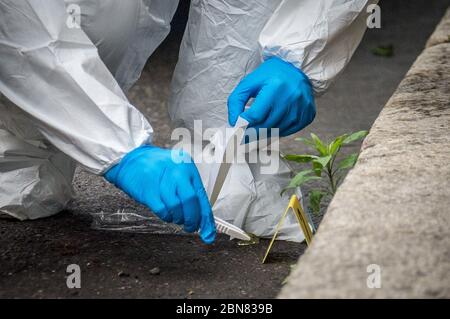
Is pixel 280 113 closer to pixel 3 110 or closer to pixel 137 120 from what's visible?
pixel 137 120

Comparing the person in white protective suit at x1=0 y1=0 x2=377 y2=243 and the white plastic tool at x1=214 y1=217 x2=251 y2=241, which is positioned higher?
the person in white protective suit at x1=0 y1=0 x2=377 y2=243

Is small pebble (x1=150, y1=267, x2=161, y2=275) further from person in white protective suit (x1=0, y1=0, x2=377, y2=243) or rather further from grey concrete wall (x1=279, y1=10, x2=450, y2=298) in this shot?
grey concrete wall (x1=279, y1=10, x2=450, y2=298)

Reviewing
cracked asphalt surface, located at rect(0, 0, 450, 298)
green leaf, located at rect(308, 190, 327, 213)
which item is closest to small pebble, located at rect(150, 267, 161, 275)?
cracked asphalt surface, located at rect(0, 0, 450, 298)

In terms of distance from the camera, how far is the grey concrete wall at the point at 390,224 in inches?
39.3

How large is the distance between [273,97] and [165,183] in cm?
40

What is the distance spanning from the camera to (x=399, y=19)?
487cm

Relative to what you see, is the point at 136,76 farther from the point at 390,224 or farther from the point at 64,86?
the point at 390,224

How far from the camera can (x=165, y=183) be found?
1.40 m

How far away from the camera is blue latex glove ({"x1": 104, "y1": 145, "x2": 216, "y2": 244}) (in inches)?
55.2

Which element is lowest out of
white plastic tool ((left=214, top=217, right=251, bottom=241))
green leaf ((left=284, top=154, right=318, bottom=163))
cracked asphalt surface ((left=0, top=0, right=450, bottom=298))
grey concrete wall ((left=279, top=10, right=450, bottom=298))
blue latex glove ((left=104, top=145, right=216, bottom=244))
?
cracked asphalt surface ((left=0, top=0, right=450, bottom=298))

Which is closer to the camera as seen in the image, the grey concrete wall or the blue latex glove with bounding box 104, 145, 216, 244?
the grey concrete wall

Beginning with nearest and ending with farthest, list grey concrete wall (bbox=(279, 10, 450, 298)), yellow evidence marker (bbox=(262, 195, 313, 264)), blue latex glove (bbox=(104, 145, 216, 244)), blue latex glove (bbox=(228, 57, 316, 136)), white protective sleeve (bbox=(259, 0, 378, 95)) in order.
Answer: grey concrete wall (bbox=(279, 10, 450, 298)) < blue latex glove (bbox=(104, 145, 216, 244)) < yellow evidence marker (bbox=(262, 195, 313, 264)) < blue latex glove (bbox=(228, 57, 316, 136)) < white protective sleeve (bbox=(259, 0, 378, 95))

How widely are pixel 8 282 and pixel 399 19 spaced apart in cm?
399
